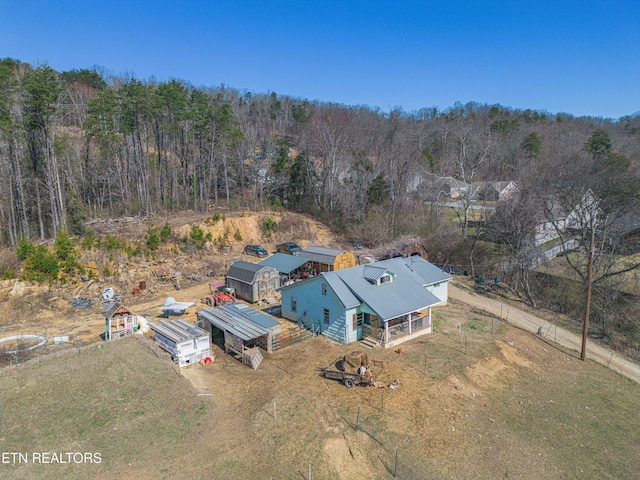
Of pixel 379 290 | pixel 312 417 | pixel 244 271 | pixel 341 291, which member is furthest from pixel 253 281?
pixel 312 417

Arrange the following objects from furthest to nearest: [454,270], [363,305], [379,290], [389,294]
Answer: [454,270]
[379,290]
[389,294]
[363,305]

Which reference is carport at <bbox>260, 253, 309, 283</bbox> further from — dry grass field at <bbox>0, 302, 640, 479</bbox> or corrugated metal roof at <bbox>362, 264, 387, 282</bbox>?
dry grass field at <bbox>0, 302, 640, 479</bbox>

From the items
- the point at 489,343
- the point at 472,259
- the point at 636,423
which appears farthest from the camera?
the point at 472,259

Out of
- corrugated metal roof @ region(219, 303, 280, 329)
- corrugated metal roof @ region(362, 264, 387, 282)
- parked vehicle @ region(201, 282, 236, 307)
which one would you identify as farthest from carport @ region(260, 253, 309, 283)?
corrugated metal roof @ region(362, 264, 387, 282)

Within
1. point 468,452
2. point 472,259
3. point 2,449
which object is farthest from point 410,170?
point 2,449

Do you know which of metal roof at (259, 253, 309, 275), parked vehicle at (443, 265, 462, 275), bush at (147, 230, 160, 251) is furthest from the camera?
parked vehicle at (443, 265, 462, 275)

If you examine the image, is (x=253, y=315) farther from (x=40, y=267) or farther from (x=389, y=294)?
(x=40, y=267)

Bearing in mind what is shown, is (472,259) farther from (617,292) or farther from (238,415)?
(238,415)
